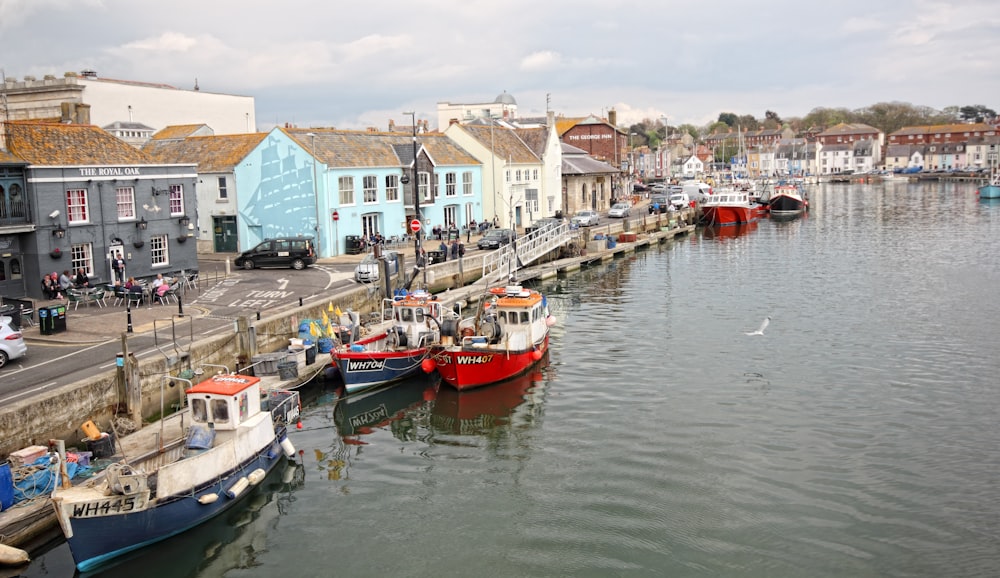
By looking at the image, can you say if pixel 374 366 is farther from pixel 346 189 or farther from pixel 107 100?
pixel 107 100

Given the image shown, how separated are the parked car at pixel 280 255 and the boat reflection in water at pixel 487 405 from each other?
18158 millimetres

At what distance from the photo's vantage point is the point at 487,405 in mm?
27766

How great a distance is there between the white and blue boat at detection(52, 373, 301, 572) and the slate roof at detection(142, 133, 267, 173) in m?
32.5

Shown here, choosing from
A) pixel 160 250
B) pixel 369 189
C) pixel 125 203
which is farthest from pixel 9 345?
pixel 369 189

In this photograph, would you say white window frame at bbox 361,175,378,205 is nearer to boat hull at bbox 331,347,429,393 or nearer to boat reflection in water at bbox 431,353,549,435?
boat hull at bbox 331,347,429,393

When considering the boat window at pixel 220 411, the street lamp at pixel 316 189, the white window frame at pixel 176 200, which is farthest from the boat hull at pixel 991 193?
the boat window at pixel 220 411

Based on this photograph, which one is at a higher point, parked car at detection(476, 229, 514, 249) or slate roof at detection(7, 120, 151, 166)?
slate roof at detection(7, 120, 151, 166)

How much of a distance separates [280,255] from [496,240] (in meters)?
14.8

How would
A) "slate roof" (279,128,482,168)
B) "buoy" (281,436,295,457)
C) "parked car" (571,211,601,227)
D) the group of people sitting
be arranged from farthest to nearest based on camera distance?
"parked car" (571,211,601,227), "slate roof" (279,128,482,168), the group of people sitting, "buoy" (281,436,295,457)

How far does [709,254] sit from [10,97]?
55.0 metres

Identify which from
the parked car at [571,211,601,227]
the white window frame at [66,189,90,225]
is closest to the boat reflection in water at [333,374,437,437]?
the white window frame at [66,189,90,225]

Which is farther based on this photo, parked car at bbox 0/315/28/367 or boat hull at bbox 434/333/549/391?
boat hull at bbox 434/333/549/391

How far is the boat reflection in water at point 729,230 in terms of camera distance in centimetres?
7969

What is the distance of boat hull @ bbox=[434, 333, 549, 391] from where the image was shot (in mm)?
28484
